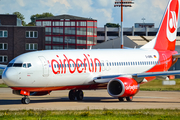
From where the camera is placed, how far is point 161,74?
30219 millimetres

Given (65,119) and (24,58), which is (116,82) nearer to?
(24,58)

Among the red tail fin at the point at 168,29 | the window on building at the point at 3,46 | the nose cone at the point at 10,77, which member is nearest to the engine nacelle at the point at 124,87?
the nose cone at the point at 10,77

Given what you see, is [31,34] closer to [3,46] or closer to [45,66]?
[3,46]

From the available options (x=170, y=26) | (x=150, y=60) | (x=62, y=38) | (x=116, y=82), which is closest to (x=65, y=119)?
(x=116, y=82)

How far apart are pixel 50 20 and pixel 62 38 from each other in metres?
7.72

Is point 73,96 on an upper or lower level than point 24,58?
lower

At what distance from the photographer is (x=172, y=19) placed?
40312mm

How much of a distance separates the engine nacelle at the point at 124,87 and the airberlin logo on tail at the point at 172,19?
1249 cm

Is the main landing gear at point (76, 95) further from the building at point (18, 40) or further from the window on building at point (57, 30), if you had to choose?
the window on building at point (57, 30)

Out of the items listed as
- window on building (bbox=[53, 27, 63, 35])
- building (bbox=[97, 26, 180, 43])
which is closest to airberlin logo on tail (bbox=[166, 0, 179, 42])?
window on building (bbox=[53, 27, 63, 35])

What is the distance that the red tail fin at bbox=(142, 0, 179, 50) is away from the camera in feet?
130

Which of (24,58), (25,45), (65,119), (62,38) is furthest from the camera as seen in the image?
(62,38)

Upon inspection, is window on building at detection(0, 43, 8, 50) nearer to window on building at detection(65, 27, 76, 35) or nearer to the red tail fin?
window on building at detection(65, 27, 76, 35)

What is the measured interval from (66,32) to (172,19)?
8818 cm
